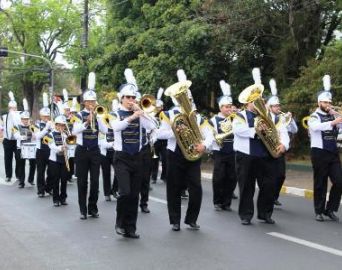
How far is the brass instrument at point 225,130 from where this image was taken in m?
10.4

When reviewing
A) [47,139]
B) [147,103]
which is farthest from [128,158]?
[47,139]

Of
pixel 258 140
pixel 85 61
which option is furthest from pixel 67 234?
Result: pixel 85 61

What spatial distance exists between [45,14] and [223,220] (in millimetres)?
46234

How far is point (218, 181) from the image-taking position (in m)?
10.6

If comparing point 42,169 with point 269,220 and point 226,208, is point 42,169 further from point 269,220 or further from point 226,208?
point 269,220

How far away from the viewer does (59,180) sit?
11328mm

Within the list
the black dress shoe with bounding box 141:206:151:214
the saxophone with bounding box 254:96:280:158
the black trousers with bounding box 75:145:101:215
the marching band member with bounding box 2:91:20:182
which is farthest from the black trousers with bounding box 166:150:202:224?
the marching band member with bounding box 2:91:20:182

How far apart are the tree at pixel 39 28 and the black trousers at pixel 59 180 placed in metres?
40.6

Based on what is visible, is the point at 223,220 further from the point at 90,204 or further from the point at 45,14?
the point at 45,14

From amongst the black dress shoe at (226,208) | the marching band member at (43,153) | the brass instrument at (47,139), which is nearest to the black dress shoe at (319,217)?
the black dress shoe at (226,208)

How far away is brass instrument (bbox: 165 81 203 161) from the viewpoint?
8180mm

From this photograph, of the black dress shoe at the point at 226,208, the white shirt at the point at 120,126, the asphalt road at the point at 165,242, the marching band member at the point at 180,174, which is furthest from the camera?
the black dress shoe at the point at 226,208

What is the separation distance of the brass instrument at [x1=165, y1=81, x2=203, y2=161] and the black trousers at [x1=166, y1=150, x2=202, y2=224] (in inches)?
7.6

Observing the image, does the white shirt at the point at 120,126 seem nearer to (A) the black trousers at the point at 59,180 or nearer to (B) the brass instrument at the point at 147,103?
(B) the brass instrument at the point at 147,103
